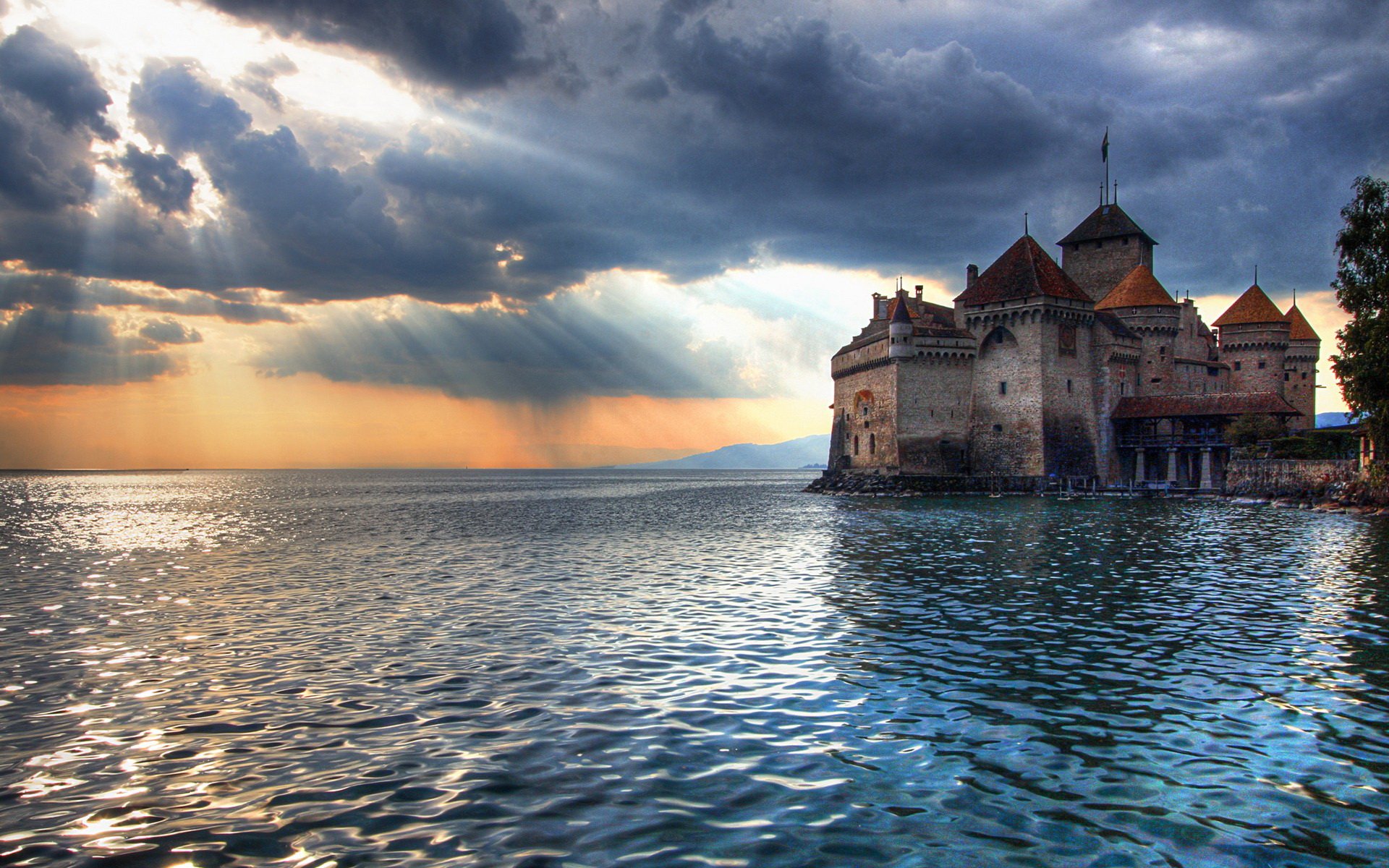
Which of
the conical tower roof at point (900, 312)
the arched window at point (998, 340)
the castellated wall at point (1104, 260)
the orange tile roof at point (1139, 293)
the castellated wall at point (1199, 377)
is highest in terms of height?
the castellated wall at point (1104, 260)

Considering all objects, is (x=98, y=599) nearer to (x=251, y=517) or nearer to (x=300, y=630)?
(x=300, y=630)

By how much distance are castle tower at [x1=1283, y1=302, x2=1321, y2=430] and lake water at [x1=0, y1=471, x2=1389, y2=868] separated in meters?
59.1

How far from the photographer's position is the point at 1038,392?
55812mm

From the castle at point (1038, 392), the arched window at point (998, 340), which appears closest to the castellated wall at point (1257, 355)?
the castle at point (1038, 392)

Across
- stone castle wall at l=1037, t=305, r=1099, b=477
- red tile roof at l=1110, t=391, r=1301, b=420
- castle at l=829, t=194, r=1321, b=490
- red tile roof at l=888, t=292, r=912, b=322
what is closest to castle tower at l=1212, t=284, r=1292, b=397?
castle at l=829, t=194, r=1321, b=490

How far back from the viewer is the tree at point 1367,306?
31.3 meters

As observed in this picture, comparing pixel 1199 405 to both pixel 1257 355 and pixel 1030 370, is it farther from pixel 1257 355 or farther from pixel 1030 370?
pixel 1257 355

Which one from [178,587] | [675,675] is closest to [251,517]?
[178,587]

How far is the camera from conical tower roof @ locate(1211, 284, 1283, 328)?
67062mm

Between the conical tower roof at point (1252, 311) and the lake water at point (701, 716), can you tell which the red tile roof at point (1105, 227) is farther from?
the lake water at point (701, 716)

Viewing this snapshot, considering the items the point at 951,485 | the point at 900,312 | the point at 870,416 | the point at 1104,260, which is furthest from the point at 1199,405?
the point at 870,416

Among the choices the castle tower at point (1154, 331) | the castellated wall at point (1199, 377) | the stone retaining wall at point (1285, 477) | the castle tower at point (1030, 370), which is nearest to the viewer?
the stone retaining wall at point (1285, 477)

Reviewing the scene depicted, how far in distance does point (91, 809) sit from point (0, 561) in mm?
23289

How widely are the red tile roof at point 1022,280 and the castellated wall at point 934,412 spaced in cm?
449
